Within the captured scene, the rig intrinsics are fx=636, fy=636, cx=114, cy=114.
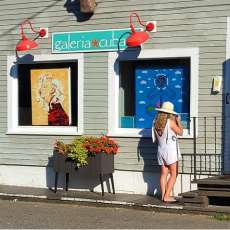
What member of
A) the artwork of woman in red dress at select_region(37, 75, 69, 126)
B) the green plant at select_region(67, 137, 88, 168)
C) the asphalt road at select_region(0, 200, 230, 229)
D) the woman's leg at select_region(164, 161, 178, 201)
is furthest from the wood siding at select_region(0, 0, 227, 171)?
the asphalt road at select_region(0, 200, 230, 229)

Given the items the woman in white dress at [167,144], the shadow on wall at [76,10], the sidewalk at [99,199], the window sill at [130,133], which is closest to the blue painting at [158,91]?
the window sill at [130,133]

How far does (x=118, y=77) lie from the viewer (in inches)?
472

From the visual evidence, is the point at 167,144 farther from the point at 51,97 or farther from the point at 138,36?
the point at 51,97

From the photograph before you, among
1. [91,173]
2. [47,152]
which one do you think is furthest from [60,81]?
[91,173]

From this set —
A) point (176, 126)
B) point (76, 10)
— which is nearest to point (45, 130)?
point (76, 10)

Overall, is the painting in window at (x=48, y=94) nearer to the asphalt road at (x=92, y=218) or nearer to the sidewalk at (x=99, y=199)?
the sidewalk at (x=99, y=199)

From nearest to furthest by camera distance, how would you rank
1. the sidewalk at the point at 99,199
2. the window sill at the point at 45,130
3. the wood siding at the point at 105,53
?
1. the sidewalk at the point at 99,199
2. the wood siding at the point at 105,53
3. the window sill at the point at 45,130

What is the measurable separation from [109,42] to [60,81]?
1.39 meters

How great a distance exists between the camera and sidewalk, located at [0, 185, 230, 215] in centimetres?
1005

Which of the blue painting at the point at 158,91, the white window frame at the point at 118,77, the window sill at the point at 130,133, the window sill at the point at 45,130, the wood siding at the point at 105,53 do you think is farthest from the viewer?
the window sill at the point at 45,130

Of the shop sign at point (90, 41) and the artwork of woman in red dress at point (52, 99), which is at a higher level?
the shop sign at point (90, 41)

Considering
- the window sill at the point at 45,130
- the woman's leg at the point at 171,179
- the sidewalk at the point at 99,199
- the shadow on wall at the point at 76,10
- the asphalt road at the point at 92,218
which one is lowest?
the asphalt road at the point at 92,218

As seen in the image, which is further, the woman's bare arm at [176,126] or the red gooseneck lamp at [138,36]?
the red gooseneck lamp at [138,36]

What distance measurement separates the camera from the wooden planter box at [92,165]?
1124 centimetres
